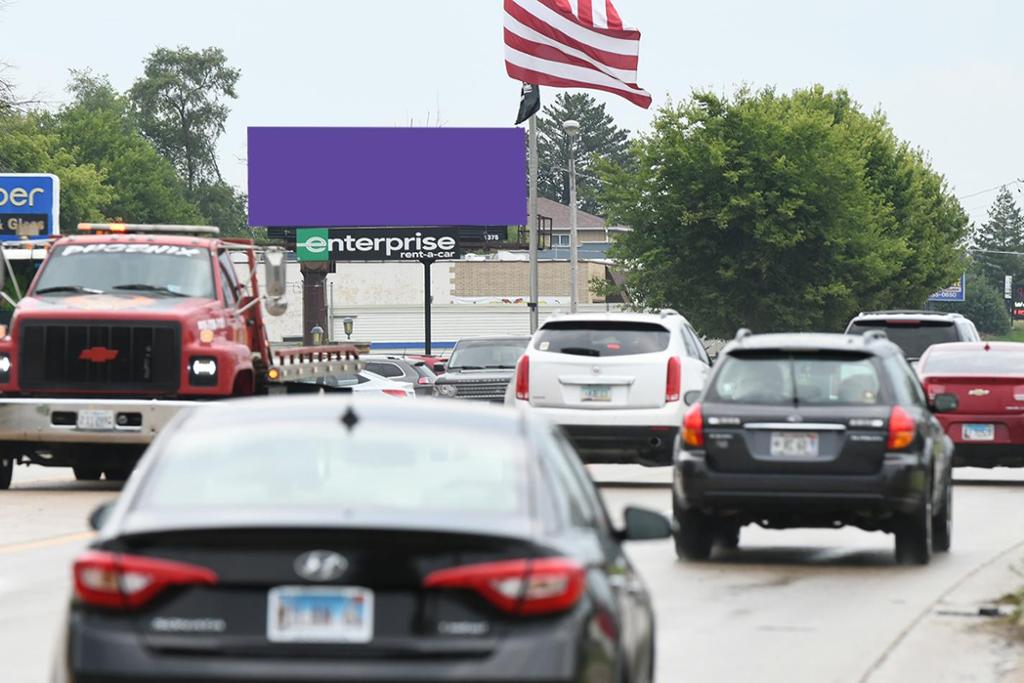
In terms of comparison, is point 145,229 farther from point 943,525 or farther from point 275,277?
point 943,525

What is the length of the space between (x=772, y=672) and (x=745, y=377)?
16.8 feet

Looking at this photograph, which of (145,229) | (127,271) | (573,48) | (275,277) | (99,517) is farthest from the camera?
(573,48)

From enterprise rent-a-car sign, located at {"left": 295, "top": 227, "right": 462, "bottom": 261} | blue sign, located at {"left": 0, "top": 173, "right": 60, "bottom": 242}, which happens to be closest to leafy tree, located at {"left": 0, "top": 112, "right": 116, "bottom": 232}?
enterprise rent-a-car sign, located at {"left": 295, "top": 227, "right": 462, "bottom": 261}

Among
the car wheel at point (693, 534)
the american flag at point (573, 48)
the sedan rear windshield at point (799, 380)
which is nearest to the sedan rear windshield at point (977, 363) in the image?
the sedan rear windshield at point (799, 380)

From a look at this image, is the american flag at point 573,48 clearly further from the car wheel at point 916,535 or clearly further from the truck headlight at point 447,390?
the car wheel at point 916,535

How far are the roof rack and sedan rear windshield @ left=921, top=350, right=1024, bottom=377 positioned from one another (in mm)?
8040

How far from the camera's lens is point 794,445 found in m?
14.7

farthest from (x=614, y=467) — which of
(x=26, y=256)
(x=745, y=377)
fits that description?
(x=745, y=377)

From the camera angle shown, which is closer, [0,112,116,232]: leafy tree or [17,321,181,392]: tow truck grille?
[17,321,181,392]: tow truck grille

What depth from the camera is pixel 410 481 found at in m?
6.43

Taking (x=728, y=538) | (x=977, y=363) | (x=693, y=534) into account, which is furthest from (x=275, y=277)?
(x=977, y=363)

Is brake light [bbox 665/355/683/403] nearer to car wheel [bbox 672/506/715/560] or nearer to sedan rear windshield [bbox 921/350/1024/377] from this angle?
sedan rear windshield [bbox 921/350/1024/377]

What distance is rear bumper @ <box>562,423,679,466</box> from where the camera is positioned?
72.7 ft

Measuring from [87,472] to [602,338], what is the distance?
5.64m
